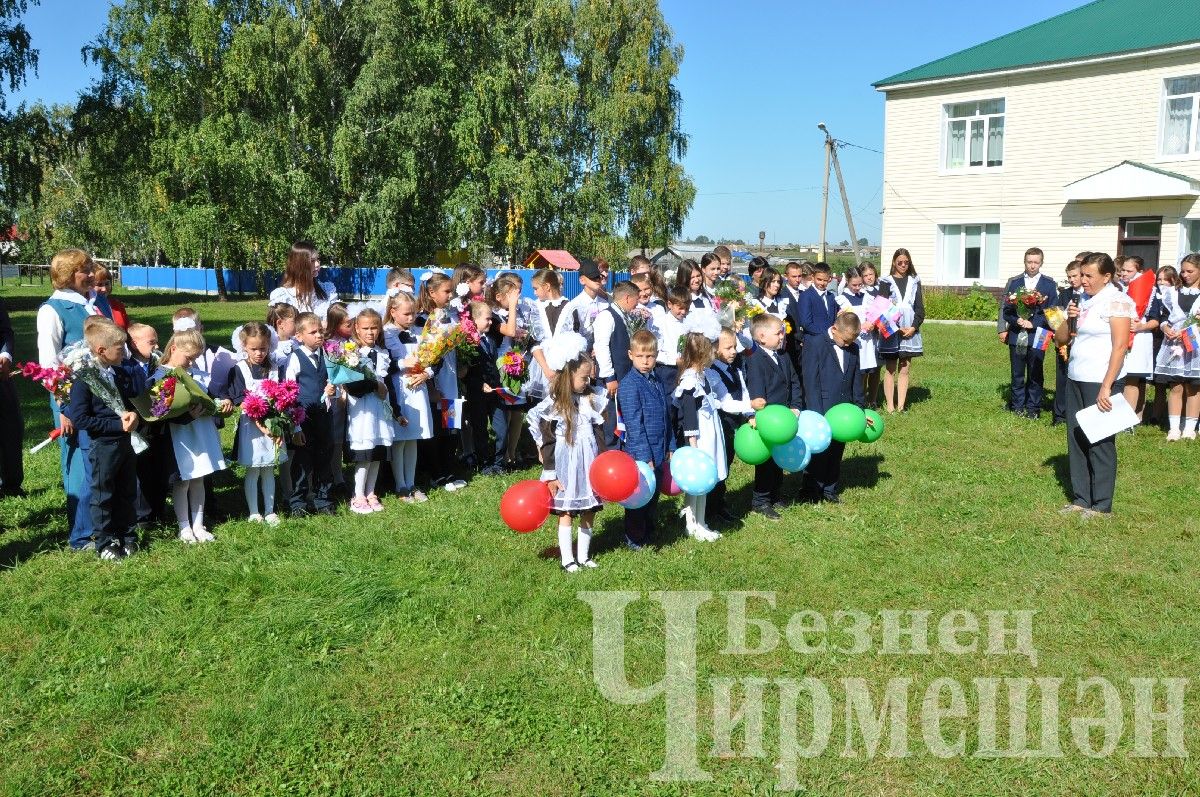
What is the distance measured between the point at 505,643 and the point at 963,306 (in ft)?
79.5

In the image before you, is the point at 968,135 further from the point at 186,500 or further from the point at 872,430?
the point at 186,500

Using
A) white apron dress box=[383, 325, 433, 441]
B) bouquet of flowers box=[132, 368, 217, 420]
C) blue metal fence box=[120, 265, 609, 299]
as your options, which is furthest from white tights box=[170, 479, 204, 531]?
blue metal fence box=[120, 265, 609, 299]

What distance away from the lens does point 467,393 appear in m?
9.20

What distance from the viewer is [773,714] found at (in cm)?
444

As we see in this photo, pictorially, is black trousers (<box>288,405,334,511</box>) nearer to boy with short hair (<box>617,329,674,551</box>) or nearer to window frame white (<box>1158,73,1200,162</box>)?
boy with short hair (<box>617,329,674,551</box>)

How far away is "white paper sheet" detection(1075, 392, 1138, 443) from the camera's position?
7.12 metres

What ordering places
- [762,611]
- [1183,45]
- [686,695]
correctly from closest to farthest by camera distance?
[686,695] → [762,611] → [1183,45]

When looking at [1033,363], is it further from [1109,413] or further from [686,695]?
[686,695]

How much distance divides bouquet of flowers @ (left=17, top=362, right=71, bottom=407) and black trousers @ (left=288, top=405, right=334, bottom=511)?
165cm

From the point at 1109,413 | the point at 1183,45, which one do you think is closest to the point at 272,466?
the point at 1109,413

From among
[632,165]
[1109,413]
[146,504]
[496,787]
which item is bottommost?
[496,787]

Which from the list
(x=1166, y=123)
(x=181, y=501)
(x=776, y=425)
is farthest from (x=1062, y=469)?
(x=1166, y=123)

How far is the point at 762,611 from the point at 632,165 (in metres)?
34.4

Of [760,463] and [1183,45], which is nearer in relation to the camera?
[760,463]
